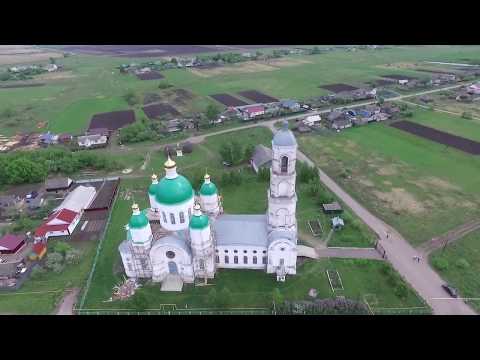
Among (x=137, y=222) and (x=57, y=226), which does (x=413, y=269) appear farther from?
(x=57, y=226)

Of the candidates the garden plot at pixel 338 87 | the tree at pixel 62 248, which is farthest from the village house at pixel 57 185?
the garden plot at pixel 338 87

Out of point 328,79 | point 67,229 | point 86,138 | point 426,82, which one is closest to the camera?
point 67,229

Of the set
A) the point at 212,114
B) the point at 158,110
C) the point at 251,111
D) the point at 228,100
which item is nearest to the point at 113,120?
the point at 158,110

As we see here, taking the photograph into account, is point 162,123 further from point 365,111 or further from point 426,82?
point 426,82

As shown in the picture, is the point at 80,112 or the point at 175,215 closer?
the point at 175,215

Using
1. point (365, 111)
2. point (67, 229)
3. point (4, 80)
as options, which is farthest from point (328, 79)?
point (4, 80)

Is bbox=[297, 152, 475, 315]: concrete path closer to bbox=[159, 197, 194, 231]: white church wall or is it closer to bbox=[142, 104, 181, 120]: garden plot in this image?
bbox=[159, 197, 194, 231]: white church wall

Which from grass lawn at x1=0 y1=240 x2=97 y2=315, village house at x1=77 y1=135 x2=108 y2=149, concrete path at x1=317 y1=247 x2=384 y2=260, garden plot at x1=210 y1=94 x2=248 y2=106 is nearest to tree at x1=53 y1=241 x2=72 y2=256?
grass lawn at x1=0 y1=240 x2=97 y2=315
